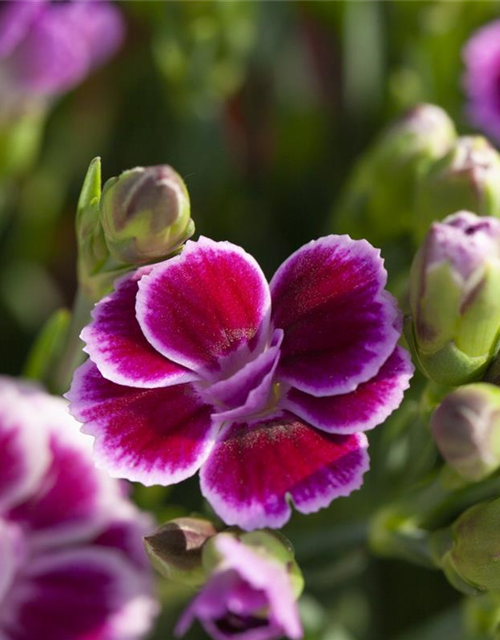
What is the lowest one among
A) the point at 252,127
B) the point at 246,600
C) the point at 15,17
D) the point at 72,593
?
the point at 72,593

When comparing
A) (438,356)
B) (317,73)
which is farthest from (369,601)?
(317,73)

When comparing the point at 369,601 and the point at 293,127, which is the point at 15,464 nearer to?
the point at 369,601

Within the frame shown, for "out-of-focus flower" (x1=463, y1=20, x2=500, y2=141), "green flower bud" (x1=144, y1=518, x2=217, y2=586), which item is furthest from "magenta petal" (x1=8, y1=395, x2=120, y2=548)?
"out-of-focus flower" (x1=463, y1=20, x2=500, y2=141)

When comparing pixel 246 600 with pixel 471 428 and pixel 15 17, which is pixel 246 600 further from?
pixel 15 17

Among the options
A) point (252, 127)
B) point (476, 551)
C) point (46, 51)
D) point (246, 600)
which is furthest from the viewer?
point (252, 127)

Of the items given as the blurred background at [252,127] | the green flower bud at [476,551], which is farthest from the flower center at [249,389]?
the blurred background at [252,127]

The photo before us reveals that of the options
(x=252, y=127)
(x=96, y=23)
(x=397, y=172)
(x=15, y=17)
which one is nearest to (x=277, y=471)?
(x=397, y=172)
